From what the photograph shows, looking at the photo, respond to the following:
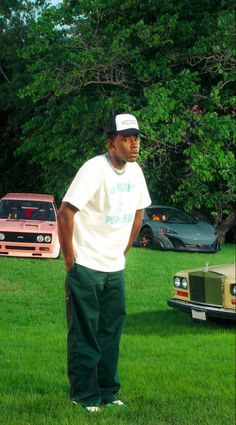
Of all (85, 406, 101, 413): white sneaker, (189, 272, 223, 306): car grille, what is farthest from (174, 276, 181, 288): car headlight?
(85, 406, 101, 413): white sneaker

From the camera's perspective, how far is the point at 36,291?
41.3ft

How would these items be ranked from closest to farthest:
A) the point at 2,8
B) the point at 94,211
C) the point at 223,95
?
the point at 94,211
the point at 223,95
the point at 2,8

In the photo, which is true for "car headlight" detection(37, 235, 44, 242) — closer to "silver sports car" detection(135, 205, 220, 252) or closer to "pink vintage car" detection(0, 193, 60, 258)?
"pink vintage car" detection(0, 193, 60, 258)

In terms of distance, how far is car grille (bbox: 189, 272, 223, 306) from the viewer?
9.09 meters

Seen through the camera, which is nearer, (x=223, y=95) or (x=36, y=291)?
(x=36, y=291)

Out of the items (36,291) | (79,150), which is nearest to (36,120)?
(79,150)

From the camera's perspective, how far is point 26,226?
1659 centimetres

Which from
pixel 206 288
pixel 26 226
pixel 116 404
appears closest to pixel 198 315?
pixel 206 288

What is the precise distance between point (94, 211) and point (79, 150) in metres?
19.5

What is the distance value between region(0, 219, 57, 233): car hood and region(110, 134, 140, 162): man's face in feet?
38.6

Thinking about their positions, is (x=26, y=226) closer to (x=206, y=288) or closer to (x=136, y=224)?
(x=206, y=288)

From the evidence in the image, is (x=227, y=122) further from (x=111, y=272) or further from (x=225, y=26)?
(x=111, y=272)

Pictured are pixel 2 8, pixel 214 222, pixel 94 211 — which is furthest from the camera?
pixel 2 8

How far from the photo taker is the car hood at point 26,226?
16297mm
